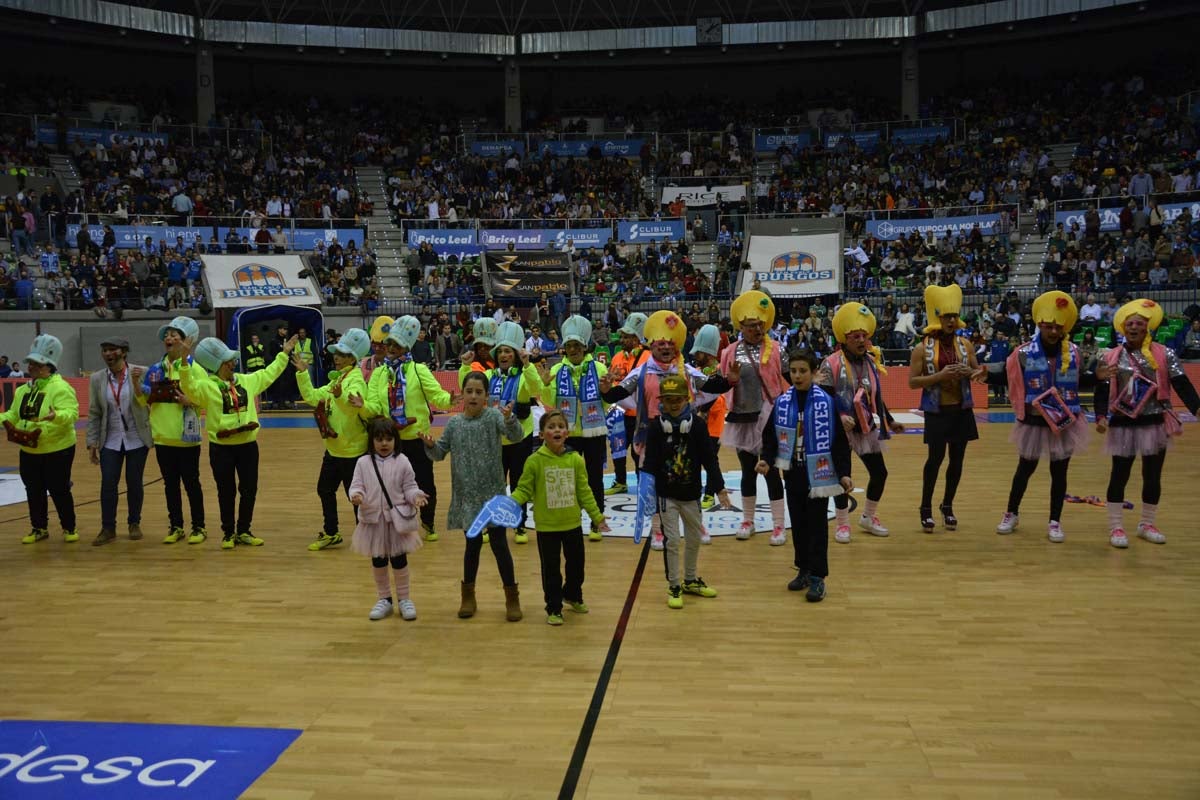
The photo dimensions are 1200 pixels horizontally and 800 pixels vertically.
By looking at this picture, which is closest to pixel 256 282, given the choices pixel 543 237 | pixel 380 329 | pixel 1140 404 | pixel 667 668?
pixel 543 237

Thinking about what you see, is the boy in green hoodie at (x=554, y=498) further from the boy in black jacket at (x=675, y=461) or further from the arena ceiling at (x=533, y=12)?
the arena ceiling at (x=533, y=12)

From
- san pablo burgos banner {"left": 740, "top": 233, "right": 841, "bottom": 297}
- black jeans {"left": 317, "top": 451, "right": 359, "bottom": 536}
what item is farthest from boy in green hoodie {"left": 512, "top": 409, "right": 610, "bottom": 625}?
san pablo burgos banner {"left": 740, "top": 233, "right": 841, "bottom": 297}

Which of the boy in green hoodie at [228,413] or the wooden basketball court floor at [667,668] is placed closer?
the wooden basketball court floor at [667,668]

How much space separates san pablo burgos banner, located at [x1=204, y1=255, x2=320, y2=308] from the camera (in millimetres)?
24750

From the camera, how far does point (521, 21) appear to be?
36.8 metres

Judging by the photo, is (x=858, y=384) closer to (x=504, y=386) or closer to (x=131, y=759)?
(x=504, y=386)

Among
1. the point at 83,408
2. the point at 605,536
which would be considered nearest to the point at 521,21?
the point at 83,408

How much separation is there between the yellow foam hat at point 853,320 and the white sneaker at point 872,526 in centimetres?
169

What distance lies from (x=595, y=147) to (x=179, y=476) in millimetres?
28004

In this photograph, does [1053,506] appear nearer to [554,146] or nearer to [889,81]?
[554,146]

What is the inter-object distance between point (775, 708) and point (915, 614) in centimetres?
197

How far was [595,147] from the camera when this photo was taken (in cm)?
3481

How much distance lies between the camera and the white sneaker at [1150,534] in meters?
8.11

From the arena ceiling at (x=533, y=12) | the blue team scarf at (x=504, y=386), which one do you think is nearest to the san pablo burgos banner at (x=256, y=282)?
the arena ceiling at (x=533, y=12)
